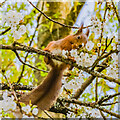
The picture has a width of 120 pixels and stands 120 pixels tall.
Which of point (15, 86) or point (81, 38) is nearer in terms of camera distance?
point (15, 86)

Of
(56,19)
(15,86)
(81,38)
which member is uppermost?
(56,19)

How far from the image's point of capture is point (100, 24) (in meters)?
1.29

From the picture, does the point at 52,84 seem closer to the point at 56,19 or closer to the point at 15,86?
the point at 15,86

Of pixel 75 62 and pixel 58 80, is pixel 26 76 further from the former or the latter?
pixel 75 62

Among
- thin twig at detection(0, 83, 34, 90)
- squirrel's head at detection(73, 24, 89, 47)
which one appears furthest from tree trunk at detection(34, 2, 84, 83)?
thin twig at detection(0, 83, 34, 90)

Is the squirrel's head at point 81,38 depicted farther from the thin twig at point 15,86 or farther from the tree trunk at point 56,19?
the tree trunk at point 56,19

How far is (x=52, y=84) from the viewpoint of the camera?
4.83ft

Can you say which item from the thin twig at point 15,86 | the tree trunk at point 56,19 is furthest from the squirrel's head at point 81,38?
the tree trunk at point 56,19

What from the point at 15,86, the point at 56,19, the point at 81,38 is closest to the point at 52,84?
the point at 15,86

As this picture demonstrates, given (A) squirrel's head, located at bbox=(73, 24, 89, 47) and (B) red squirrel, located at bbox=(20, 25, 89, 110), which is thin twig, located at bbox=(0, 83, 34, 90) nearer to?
(B) red squirrel, located at bbox=(20, 25, 89, 110)

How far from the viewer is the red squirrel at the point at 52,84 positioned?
131 centimetres

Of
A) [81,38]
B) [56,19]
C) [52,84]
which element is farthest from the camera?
[56,19]

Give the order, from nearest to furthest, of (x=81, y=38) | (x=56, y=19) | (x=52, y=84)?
1. (x=52, y=84)
2. (x=81, y=38)
3. (x=56, y=19)

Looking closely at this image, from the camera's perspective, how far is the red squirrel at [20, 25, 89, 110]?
131 cm
